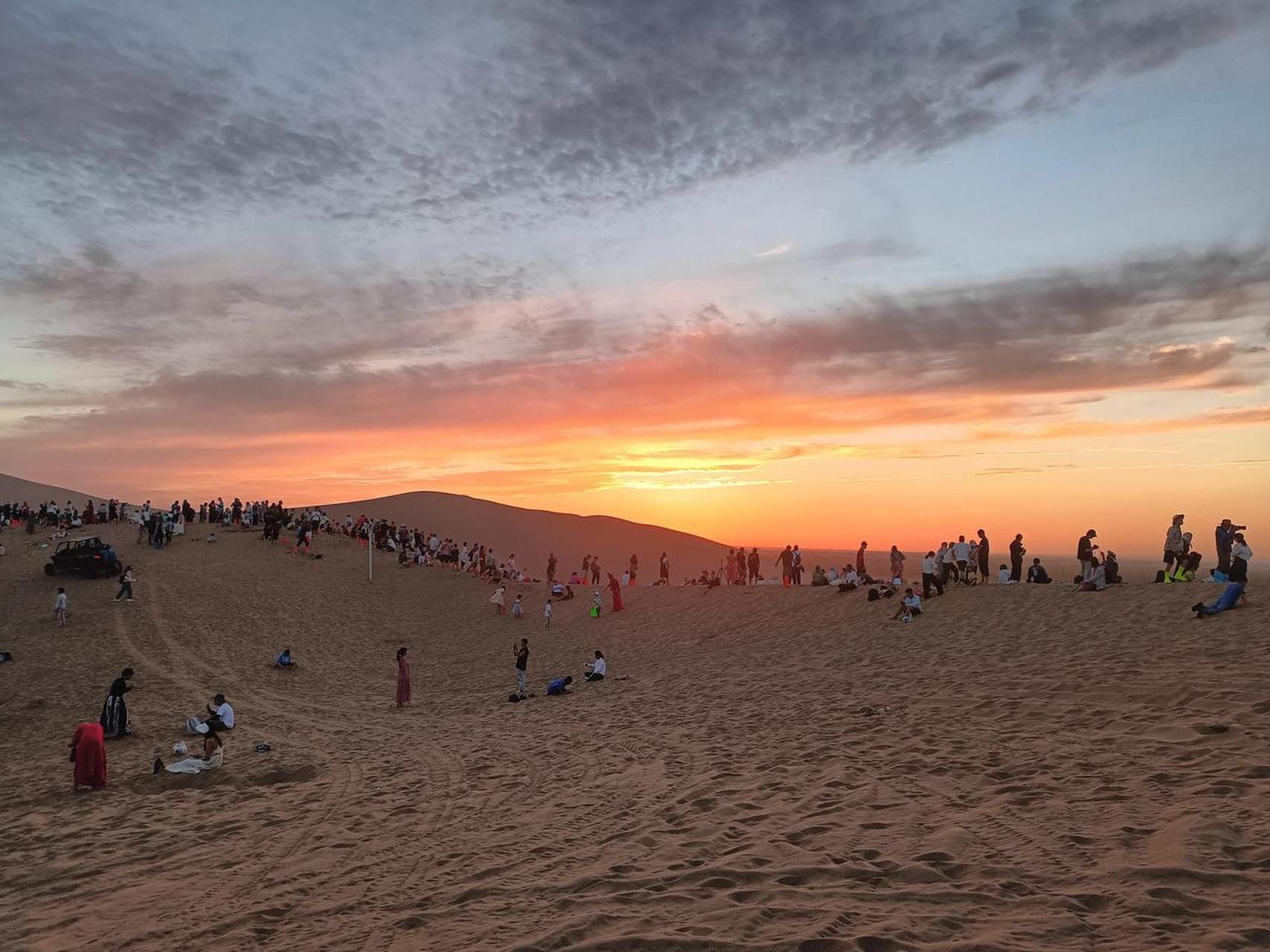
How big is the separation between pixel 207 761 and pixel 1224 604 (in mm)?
19585

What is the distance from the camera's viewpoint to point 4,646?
996 inches

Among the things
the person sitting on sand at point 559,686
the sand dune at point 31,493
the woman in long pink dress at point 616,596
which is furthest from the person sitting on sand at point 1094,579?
the sand dune at point 31,493

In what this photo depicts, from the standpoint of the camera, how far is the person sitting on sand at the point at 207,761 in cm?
1288

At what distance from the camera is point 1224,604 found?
16125 millimetres

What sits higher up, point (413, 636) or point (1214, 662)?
point (1214, 662)

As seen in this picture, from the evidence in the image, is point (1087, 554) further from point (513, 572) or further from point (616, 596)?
point (513, 572)

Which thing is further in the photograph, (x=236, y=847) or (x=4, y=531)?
(x=4, y=531)

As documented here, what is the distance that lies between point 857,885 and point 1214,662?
10009 mm

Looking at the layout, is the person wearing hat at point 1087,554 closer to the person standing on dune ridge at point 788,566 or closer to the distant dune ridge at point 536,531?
the person standing on dune ridge at point 788,566

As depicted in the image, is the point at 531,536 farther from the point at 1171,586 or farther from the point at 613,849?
the point at 613,849

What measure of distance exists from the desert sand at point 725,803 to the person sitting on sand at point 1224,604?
377mm

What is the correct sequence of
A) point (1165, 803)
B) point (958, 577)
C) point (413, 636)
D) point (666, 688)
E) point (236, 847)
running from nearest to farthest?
point (1165, 803) < point (236, 847) < point (666, 688) < point (958, 577) < point (413, 636)

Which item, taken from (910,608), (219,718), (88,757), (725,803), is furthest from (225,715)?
(910,608)

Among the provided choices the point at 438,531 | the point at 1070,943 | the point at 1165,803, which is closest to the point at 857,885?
the point at 1070,943
